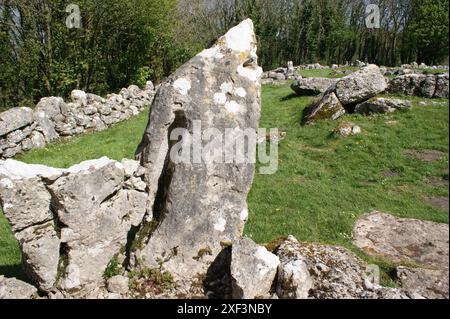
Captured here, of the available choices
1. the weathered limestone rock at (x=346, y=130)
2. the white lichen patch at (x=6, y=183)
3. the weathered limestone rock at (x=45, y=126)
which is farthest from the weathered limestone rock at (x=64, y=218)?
the weathered limestone rock at (x=45, y=126)

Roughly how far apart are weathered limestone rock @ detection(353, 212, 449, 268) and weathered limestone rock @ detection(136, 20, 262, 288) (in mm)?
3594

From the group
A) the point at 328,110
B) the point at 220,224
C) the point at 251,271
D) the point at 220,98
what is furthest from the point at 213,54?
the point at 328,110

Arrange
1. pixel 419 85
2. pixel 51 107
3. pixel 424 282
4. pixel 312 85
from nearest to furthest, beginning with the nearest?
pixel 424 282 < pixel 51 107 < pixel 419 85 < pixel 312 85

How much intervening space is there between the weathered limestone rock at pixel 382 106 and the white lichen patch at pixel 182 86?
1335 cm

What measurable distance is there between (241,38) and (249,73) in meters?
0.66

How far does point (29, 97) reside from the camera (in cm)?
2775

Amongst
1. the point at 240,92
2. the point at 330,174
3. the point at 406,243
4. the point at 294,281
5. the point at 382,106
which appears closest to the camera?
the point at 294,281

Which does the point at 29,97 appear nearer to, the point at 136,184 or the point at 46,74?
the point at 46,74

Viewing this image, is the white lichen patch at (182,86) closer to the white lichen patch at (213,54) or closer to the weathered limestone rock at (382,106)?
the white lichen patch at (213,54)

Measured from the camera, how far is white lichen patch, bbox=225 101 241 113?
598 cm

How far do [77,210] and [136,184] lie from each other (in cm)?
104

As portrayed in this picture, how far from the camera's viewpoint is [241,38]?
20.7 ft

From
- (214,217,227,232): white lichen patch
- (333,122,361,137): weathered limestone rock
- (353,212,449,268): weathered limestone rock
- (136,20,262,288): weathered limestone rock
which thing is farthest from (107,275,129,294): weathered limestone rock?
(333,122,361,137): weathered limestone rock

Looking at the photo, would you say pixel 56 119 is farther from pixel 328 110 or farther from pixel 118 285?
pixel 118 285
